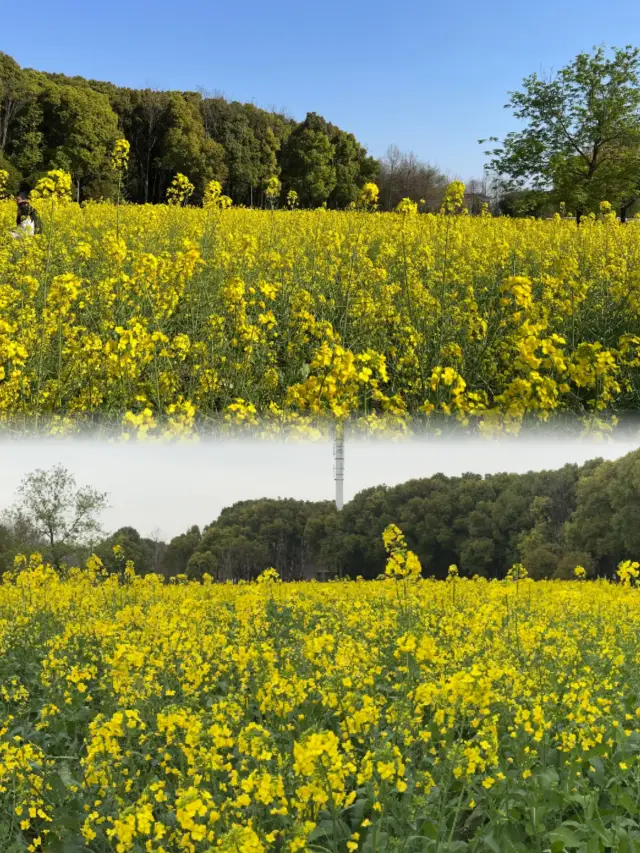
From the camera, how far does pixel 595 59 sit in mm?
24531

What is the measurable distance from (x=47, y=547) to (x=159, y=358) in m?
5.84

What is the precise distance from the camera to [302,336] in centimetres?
655

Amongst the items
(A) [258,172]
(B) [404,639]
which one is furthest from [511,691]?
(A) [258,172]

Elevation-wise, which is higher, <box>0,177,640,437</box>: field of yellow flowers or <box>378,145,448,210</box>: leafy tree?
<box>378,145,448,210</box>: leafy tree

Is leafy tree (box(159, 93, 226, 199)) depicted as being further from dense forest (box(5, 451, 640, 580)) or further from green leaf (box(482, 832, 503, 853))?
green leaf (box(482, 832, 503, 853))

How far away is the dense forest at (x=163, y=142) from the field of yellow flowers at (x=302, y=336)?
2564 centimetres

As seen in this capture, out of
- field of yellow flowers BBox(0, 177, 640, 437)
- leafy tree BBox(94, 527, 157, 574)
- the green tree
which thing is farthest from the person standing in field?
the green tree

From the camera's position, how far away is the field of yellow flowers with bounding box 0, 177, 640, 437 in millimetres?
5111

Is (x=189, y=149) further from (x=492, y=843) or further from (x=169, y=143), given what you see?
(x=492, y=843)

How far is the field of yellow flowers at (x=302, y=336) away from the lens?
5111 millimetres

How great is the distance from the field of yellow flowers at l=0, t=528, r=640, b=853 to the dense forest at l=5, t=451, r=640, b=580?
3.59 metres

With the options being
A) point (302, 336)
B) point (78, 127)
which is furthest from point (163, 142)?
point (302, 336)

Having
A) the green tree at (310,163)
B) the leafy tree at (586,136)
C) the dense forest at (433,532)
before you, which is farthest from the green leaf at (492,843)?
the green tree at (310,163)

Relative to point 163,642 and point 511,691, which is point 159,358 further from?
point 511,691
